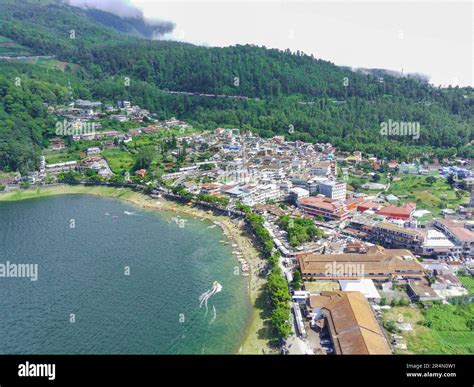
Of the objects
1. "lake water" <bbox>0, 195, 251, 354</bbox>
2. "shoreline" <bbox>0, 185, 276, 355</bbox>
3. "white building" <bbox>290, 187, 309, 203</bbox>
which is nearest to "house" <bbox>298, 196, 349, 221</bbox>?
"white building" <bbox>290, 187, 309, 203</bbox>

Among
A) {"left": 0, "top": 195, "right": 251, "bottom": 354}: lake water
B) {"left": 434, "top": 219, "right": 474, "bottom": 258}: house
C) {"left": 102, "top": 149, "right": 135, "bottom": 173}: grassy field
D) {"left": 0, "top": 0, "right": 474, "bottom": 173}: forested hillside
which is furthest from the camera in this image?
{"left": 0, "top": 0, "right": 474, "bottom": 173}: forested hillside

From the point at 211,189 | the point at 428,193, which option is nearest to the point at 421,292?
the point at 428,193

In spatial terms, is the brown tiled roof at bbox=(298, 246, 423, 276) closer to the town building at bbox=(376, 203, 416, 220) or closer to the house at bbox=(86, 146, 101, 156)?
the town building at bbox=(376, 203, 416, 220)

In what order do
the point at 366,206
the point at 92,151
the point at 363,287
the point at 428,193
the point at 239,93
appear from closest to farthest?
the point at 363,287, the point at 366,206, the point at 428,193, the point at 92,151, the point at 239,93

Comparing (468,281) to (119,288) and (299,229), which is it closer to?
(299,229)

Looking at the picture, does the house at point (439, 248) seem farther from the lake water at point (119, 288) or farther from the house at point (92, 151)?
the house at point (92, 151)
